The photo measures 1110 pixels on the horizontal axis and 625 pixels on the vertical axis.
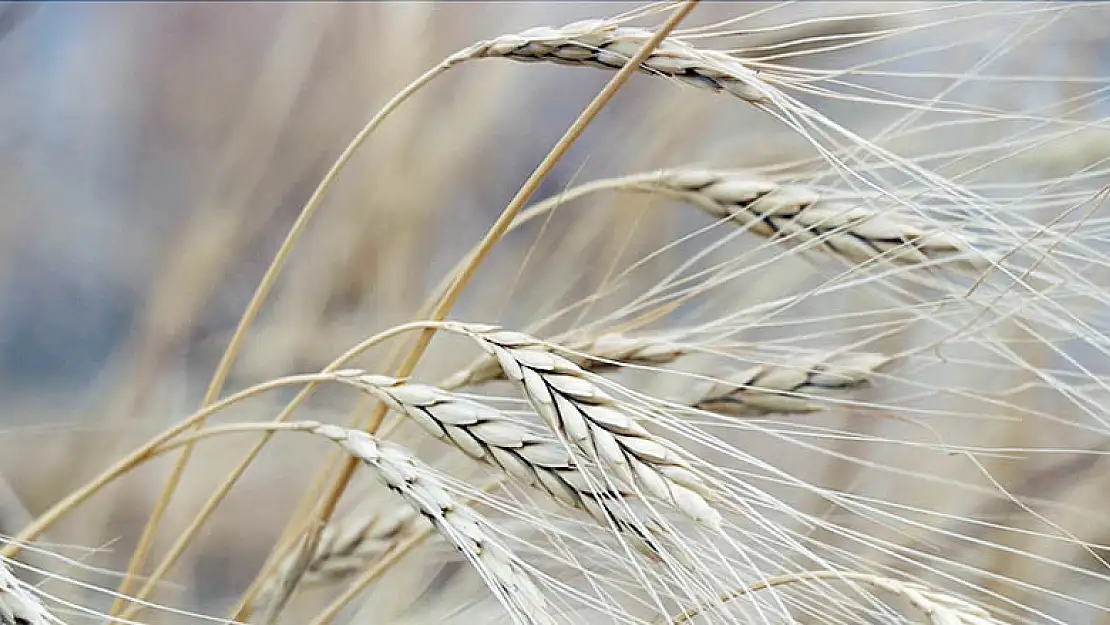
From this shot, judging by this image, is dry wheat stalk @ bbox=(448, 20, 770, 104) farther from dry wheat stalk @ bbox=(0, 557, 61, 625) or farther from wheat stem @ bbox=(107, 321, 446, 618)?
dry wheat stalk @ bbox=(0, 557, 61, 625)

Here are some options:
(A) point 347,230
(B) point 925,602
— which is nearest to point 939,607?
(B) point 925,602

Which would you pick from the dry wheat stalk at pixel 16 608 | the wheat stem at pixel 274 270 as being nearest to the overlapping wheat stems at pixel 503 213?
the wheat stem at pixel 274 270

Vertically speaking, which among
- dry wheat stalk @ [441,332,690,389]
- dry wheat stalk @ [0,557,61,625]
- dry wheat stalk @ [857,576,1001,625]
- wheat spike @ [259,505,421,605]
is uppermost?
dry wheat stalk @ [0,557,61,625]

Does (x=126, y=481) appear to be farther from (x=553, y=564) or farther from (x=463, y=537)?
(x=463, y=537)

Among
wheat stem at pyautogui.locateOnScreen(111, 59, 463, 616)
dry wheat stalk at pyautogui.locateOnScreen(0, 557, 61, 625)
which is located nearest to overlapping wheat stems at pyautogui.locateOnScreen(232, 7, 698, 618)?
wheat stem at pyautogui.locateOnScreen(111, 59, 463, 616)

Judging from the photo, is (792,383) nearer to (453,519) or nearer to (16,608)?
(453,519)

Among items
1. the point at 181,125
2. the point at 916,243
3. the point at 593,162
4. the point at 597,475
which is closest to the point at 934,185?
the point at 916,243
